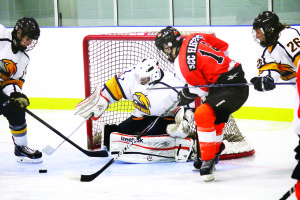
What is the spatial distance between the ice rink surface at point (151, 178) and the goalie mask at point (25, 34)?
852 millimetres

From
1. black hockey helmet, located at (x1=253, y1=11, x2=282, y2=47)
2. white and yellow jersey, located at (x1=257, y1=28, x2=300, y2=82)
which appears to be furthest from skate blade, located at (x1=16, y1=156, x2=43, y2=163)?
black hockey helmet, located at (x1=253, y1=11, x2=282, y2=47)

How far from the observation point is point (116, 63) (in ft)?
18.4

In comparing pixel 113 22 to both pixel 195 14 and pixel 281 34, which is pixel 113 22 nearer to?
pixel 195 14

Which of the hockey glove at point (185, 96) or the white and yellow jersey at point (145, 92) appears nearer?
the hockey glove at point (185, 96)

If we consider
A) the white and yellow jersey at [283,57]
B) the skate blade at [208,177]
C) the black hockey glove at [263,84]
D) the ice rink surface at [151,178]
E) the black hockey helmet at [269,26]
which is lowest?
the ice rink surface at [151,178]

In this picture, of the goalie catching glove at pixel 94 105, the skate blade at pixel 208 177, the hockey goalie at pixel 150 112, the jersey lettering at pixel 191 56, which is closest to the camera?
the jersey lettering at pixel 191 56

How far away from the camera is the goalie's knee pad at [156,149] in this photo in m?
4.81

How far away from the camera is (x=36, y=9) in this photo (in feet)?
26.2

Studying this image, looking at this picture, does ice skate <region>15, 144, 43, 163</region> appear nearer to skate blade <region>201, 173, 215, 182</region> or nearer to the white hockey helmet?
the white hockey helmet

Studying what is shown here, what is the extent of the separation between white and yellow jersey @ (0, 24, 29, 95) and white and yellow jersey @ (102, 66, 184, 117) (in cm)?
60

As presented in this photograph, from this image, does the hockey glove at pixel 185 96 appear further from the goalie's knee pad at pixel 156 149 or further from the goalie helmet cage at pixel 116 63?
the goalie helmet cage at pixel 116 63

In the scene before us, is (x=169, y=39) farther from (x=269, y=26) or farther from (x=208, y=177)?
(x=208, y=177)

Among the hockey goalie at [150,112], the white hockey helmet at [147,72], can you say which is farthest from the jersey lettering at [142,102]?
the white hockey helmet at [147,72]

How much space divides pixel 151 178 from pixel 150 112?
26.0 inches
